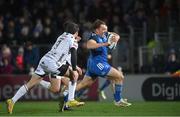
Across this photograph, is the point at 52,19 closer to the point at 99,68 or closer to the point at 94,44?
the point at 99,68

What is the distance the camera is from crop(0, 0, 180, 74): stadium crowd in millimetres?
24609

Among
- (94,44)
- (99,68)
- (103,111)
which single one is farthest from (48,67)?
(103,111)

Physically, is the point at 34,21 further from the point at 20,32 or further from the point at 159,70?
the point at 159,70

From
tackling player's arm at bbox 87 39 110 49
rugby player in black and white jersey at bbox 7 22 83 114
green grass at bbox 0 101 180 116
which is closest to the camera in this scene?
green grass at bbox 0 101 180 116

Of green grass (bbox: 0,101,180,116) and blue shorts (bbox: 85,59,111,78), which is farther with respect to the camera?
blue shorts (bbox: 85,59,111,78)

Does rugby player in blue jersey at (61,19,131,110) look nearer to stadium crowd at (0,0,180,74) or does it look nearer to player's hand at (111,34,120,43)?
player's hand at (111,34,120,43)

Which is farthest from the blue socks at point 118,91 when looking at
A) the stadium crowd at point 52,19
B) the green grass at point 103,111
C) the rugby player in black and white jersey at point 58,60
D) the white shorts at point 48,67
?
the stadium crowd at point 52,19

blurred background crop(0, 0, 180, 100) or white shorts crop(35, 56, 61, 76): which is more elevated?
blurred background crop(0, 0, 180, 100)

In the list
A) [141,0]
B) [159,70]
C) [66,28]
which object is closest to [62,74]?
[66,28]

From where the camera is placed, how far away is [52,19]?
2719 centimetres

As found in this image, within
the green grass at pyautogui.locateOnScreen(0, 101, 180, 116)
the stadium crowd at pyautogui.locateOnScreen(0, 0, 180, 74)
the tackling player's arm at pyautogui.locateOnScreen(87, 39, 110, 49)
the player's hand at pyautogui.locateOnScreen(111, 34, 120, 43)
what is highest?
the stadium crowd at pyautogui.locateOnScreen(0, 0, 180, 74)

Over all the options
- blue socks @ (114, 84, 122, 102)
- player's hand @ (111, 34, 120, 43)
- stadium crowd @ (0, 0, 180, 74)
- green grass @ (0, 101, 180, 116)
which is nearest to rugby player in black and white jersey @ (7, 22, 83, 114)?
green grass @ (0, 101, 180, 116)

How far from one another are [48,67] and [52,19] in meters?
10.8

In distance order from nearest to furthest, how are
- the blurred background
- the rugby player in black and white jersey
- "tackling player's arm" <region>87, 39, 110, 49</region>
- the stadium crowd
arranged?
the rugby player in black and white jersey < "tackling player's arm" <region>87, 39, 110, 49</region> < the blurred background < the stadium crowd
